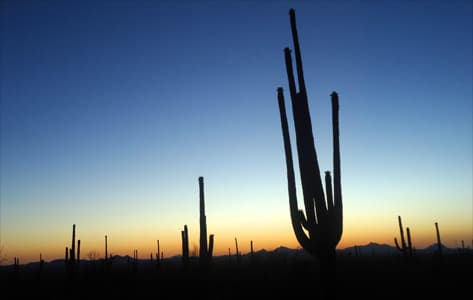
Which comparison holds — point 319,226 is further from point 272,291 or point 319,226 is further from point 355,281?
point 355,281

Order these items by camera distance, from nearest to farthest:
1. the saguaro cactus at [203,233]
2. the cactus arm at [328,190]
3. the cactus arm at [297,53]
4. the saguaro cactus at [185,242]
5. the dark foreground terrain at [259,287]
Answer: the cactus arm at [328,190], the cactus arm at [297,53], the dark foreground terrain at [259,287], the saguaro cactus at [203,233], the saguaro cactus at [185,242]

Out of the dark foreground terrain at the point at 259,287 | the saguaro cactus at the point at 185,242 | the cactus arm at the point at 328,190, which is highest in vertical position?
the cactus arm at the point at 328,190

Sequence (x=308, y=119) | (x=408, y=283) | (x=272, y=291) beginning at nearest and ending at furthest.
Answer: (x=308, y=119) → (x=272, y=291) → (x=408, y=283)

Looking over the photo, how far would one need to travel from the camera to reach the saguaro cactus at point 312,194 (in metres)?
6.10

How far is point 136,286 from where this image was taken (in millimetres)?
18484

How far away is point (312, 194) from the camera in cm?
627

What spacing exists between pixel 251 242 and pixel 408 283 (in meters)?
20.8

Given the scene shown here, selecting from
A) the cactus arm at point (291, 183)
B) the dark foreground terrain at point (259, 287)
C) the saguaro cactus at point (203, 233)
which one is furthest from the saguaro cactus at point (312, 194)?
the saguaro cactus at point (203, 233)

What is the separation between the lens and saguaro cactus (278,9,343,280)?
6102 mm

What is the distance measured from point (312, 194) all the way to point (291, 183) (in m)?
0.55

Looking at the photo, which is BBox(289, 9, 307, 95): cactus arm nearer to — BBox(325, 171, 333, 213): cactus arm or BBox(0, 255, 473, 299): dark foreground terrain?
BBox(325, 171, 333, 213): cactus arm

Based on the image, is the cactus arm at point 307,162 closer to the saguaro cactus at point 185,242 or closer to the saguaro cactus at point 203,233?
the saguaro cactus at point 203,233

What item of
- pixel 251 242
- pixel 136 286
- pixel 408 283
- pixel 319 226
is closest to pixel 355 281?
pixel 408 283

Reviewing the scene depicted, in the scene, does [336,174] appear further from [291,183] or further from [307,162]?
[291,183]
